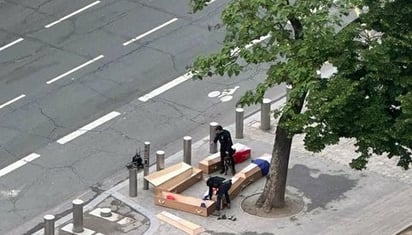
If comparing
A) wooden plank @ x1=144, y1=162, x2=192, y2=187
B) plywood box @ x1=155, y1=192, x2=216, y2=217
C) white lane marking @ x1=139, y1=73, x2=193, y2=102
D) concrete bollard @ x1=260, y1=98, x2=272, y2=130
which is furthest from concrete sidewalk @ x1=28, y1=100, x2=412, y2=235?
white lane marking @ x1=139, y1=73, x2=193, y2=102

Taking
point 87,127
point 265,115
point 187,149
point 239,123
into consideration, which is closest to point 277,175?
point 187,149

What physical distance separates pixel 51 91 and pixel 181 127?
362 cm

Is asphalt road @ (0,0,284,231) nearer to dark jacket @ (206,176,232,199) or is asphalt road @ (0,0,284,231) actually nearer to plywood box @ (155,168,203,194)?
plywood box @ (155,168,203,194)

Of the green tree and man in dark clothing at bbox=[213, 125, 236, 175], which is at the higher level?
the green tree

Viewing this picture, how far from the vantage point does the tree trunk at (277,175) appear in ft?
71.7

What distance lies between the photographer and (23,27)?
31.2 m

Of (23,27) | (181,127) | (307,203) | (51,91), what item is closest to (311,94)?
(307,203)

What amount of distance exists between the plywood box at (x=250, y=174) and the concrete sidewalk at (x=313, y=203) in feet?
0.37

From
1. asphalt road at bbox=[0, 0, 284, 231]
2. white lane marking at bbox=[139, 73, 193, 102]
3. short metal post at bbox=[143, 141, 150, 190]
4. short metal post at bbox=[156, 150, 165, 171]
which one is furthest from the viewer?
white lane marking at bbox=[139, 73, 193, 102]

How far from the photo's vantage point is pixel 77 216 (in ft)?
71.2

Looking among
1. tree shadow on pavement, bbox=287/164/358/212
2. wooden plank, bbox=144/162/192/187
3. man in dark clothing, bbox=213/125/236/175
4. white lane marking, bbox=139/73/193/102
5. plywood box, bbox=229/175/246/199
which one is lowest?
tree shadow on pavement, bbox=287/164/358/212

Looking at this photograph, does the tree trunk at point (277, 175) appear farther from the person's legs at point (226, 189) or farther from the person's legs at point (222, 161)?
the person's legs at point (222, 161)

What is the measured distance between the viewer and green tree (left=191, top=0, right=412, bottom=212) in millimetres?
18469

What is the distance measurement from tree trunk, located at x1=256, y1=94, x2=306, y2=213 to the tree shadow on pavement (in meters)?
0.71
